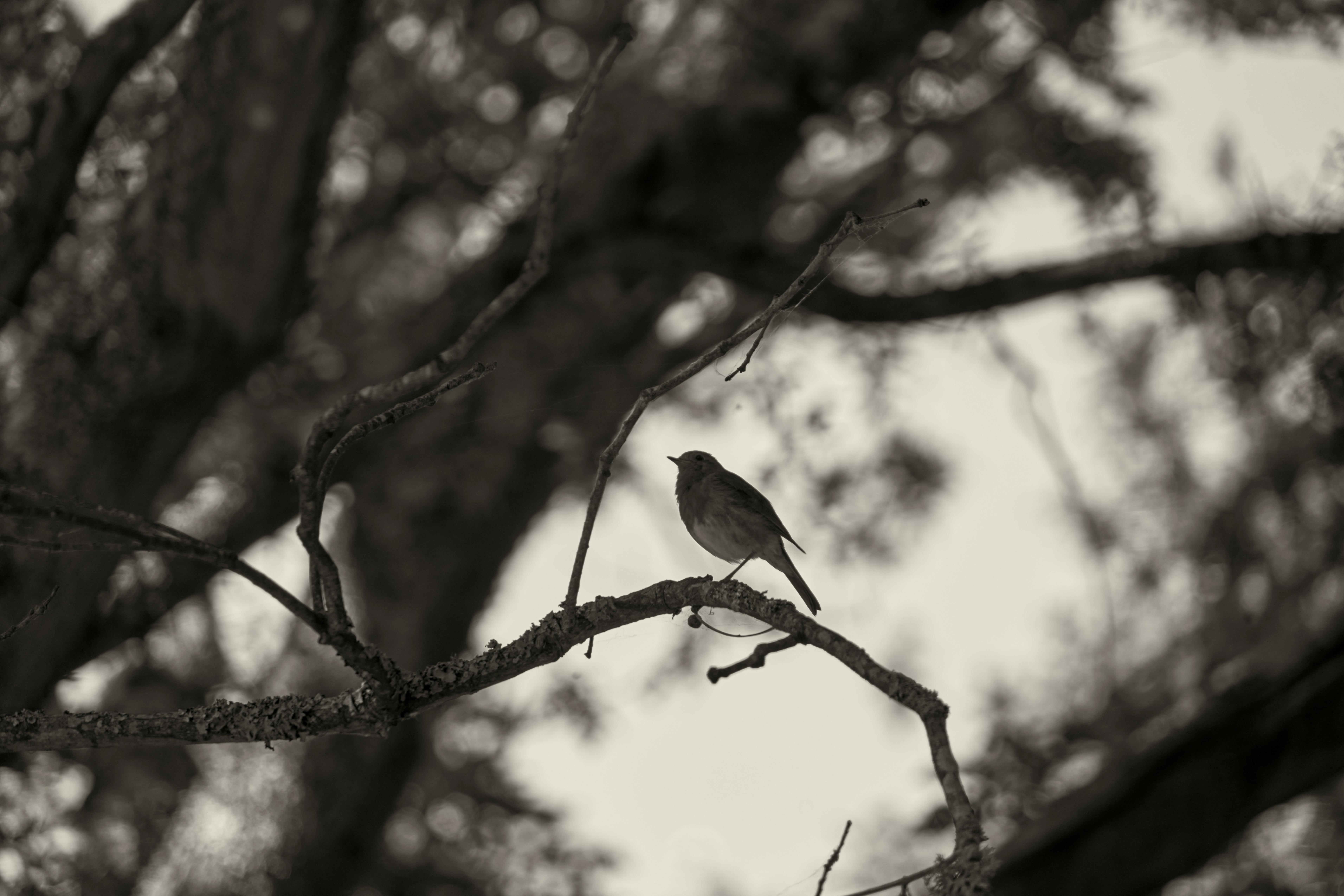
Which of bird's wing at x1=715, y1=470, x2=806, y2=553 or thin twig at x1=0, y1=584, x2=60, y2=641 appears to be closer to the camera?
thin twig at x1=0, y1=584, x2=60, y2=641

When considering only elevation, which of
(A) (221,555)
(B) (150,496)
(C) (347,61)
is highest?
(C) (347,61)

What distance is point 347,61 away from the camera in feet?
13.7

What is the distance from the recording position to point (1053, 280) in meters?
4.83

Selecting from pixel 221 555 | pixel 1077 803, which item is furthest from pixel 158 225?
pixel 1077 803

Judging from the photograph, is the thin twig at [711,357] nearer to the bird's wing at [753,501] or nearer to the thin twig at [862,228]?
the thin twig at [862,228]

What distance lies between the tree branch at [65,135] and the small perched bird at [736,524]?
2259 mm

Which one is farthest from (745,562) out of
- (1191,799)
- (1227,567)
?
(1227,567)

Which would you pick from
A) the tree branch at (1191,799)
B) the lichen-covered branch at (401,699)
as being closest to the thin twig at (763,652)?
the lichen-covered branch at (401,699)

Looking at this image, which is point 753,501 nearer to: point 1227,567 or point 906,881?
point 906,881

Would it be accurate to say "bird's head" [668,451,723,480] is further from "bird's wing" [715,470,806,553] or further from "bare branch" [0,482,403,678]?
"bare branch" [0,482,403,678]

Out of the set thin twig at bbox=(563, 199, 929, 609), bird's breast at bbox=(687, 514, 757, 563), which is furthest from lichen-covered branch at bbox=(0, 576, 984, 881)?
bird's breast at bbox=(687, 514, 757, 563)

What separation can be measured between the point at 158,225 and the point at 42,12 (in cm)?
82

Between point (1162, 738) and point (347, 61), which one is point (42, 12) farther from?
point (1162, 738)

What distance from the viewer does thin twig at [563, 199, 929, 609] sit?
5.70ft
